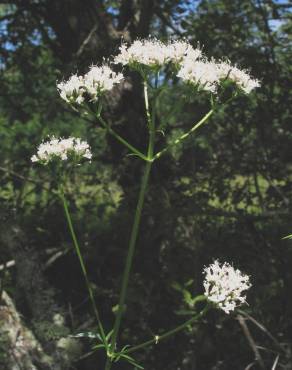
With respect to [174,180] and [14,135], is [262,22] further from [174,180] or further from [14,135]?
[14,135]

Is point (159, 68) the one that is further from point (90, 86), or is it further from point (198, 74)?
point (90, 86)

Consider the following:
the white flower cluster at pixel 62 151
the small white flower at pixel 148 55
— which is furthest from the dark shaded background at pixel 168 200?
the small white flower at pixel 148 55

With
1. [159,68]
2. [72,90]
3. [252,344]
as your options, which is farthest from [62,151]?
[252,344]

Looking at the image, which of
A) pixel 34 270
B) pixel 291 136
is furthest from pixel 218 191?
pixel 34 270

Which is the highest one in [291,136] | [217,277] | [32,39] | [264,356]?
[32,39]

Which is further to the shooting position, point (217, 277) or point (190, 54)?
point (190, 54)

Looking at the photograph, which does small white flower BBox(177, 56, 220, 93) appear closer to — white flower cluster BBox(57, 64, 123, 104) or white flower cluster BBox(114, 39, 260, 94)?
white flower cluster BBox(114, 39, 260, 94)

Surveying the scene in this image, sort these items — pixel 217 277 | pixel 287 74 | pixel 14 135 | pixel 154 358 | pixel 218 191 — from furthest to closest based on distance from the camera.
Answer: pixel 14 135, pixel 218 191, pixel 287 74, pixel 154 358, pixel 217 277

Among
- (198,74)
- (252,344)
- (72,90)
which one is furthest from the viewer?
(252,344)

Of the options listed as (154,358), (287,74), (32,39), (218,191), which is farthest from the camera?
(32,39)
